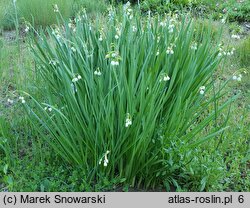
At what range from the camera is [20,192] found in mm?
2371

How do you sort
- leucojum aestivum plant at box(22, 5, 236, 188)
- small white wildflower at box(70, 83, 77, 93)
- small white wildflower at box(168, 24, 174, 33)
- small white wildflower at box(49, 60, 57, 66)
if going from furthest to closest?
small white wildflower at box(168, 24, 174, 33) < small white wildflower at box(49, 60, 57, 66) < small white wildflower at box(70, 83, 77, 93) < leucojum aestivum plant at box(22, 5, 236, 188)

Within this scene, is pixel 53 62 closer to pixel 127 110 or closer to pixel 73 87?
pixel 73 87

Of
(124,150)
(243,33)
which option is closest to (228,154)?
(124,150)

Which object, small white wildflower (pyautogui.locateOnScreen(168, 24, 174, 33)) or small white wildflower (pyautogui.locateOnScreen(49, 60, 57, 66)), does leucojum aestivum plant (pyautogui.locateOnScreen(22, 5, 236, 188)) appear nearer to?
small white wildflower (pyautogui.locateOnScreen(49, 60, 57, 66))

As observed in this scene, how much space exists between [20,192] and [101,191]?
49 cm

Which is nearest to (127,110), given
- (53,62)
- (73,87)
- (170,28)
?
(73,87)

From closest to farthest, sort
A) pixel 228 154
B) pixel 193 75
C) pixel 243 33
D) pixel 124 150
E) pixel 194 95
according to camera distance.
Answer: pixel 124 150
pixel 193 75
pixel 194 95
pixel 228 154
pixel 243 33

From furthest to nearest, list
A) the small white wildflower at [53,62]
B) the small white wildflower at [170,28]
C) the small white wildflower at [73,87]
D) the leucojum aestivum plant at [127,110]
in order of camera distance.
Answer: the small white wildflower at [170,28], the small white wildflower at [53,62], the small white wildflower at [73,87], the leucojum aestivum plant at [127,110]

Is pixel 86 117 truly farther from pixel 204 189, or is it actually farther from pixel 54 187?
pixel 204 189

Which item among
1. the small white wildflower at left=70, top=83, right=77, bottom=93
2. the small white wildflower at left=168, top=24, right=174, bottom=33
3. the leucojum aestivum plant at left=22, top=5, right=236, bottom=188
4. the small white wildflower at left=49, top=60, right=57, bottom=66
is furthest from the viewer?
the small white wildflower at left=168, top=24, right=174, bottom=33

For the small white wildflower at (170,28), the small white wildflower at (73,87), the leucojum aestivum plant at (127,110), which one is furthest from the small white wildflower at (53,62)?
the small white wildflower at (170,28)

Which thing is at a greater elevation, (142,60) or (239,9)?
(142,60)

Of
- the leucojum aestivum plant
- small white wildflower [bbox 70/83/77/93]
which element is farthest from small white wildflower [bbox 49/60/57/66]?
small white wildflower [bbox 70/83/77/93]

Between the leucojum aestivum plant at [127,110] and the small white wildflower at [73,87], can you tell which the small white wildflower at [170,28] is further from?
the small white wildflower at [73,87]
